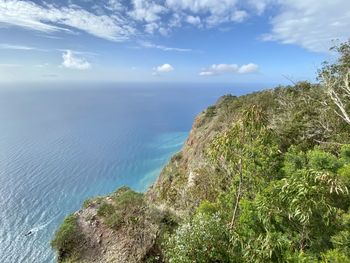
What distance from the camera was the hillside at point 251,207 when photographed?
22.2ft

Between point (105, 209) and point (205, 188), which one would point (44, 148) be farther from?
point (205, 188)

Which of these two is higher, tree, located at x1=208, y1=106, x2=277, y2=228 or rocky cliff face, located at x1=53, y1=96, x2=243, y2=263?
tree, located at x1=208, y1=106, x2=277, y2=228

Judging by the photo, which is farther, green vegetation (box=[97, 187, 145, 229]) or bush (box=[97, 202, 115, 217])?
bush (box=[97, 202, 115, 217])

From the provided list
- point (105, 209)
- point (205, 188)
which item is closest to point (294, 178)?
point (205, 188)

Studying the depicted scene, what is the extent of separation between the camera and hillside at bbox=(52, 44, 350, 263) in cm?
677

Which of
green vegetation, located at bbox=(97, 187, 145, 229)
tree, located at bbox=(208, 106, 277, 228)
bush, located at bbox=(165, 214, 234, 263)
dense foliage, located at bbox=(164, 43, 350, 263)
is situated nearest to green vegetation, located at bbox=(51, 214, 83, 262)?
green vegetation, located at bbox=(97, 187, 145, 229)

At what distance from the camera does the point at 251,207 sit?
352 inches

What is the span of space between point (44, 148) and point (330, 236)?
6461 centimetres

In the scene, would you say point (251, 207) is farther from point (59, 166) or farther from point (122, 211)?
point (59, 166)

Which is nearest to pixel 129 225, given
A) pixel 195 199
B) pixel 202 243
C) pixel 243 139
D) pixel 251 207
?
pixel 195 199

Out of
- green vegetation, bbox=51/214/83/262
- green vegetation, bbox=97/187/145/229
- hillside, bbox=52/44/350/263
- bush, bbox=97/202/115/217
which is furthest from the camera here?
bush, bbox=97/202/115/217

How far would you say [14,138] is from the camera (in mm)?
69062

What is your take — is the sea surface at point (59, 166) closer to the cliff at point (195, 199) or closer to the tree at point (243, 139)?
the cliff at point (195, 199)

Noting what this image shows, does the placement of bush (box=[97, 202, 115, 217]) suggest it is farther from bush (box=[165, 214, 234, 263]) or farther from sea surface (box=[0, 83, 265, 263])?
bush (box=[165, 214, 234, 263])
